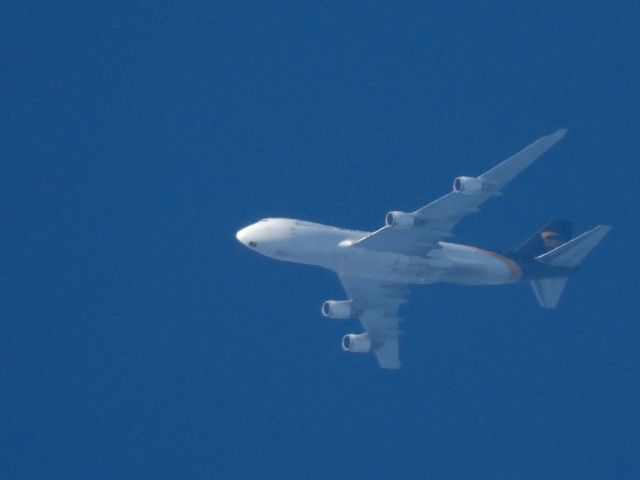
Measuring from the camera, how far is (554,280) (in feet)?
276

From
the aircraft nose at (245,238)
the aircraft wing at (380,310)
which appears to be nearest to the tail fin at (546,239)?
the aircraft wing at (380,310)

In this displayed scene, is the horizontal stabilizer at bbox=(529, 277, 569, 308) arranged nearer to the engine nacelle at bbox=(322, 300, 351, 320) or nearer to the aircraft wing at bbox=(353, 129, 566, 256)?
the aircraft wing at bbox=(353, 129, 566, 256)

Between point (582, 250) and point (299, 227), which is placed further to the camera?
point (582, 250)

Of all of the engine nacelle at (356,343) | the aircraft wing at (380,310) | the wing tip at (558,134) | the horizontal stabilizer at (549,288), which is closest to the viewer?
the wing tip at (558,134)

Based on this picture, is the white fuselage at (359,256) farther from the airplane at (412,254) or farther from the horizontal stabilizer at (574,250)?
the horizontal stabilizer at (574,250)

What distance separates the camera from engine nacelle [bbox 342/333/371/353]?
84.9 m

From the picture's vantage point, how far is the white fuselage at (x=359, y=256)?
7619cm

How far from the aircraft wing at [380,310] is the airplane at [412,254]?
0.07 metres

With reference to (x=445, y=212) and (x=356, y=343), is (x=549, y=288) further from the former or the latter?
(x=356, y=343)

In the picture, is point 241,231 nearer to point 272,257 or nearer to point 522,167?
point 272,257

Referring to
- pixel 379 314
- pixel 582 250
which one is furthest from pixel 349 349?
pixel 582 250

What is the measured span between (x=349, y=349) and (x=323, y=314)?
3472 mm

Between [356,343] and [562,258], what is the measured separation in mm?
15231

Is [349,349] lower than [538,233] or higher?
lower
